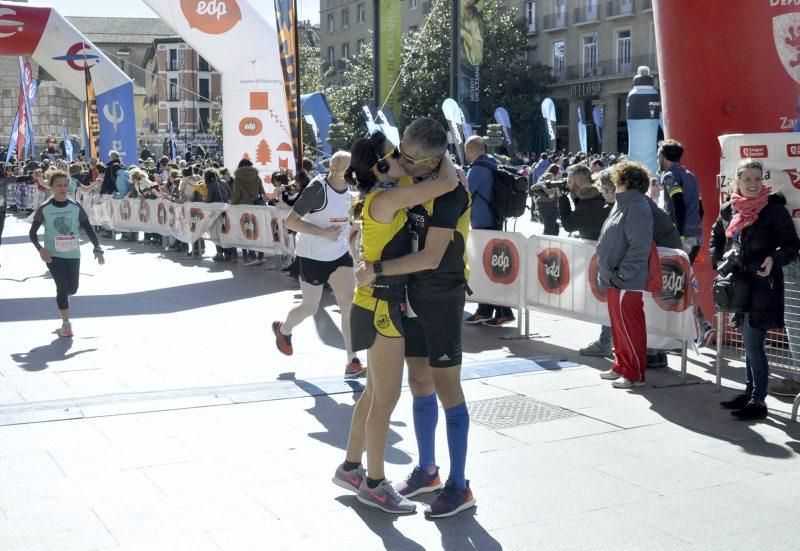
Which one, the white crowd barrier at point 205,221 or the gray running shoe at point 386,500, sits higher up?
the white crowd barrier at point 205,221

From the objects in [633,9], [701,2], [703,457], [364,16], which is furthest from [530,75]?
[703,457]

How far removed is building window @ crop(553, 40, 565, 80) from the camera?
182ft

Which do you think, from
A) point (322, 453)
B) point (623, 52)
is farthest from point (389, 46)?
point (623, 52)

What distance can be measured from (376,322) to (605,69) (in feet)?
166

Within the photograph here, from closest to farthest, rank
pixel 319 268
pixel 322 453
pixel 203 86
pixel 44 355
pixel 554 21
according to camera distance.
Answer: pixel 322 453
pixel 319 268
pixel 44 355
pixel 554 21
pixel 203 86

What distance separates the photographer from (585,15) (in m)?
53.9

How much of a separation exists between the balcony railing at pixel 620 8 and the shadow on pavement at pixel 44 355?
46.4 metres

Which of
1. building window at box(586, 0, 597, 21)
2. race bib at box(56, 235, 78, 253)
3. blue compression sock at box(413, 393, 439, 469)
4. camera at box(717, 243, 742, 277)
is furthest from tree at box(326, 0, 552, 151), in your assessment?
blue compression sock at box(413, 393, 439, 469)

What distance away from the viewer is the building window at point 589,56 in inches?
2112

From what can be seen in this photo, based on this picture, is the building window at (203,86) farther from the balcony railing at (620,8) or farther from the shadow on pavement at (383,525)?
the shadow on pavement at (383,525)

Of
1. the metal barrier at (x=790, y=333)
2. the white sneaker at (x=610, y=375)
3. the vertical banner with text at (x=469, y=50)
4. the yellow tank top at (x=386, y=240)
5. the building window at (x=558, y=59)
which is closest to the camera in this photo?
the yellow tank top at (x=386, y=240)

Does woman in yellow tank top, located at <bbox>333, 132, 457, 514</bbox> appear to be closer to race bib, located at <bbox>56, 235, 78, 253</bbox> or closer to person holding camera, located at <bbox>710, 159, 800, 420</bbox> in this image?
person holding camera, located at <bbox>710, 159, 800, 420</bbox>

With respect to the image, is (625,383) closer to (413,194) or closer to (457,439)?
(457,439)

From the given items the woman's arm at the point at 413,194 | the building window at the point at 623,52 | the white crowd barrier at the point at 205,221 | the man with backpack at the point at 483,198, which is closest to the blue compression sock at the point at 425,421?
the woman's arm at the point at 413,194
